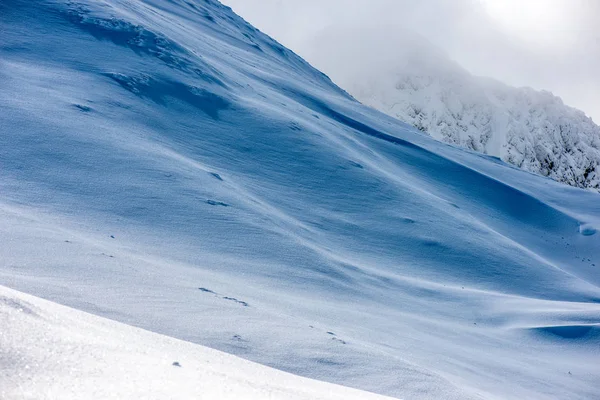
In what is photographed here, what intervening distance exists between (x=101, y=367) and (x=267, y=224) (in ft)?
24.1

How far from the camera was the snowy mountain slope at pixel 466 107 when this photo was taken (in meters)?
106

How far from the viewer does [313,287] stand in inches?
360

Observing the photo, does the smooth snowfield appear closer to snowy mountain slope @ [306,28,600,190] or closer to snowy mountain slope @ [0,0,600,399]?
snowy mountain slope @ [0,0,600,399]

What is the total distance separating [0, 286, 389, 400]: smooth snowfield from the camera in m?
3.00

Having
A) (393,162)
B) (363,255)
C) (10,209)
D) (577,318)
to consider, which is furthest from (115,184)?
(393,162)

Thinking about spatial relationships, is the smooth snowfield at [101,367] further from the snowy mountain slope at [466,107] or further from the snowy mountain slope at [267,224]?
the snowy mountain slope at [466,107]

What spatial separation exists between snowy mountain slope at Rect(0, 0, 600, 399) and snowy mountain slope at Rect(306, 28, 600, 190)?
3572 inches

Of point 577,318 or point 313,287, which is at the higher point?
point 577,318

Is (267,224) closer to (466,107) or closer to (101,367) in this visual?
(101,367)

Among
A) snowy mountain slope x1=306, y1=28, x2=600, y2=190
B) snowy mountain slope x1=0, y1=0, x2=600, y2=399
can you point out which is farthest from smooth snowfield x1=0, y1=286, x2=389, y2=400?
snowy mountain slope x1=306, y1=28, x2=600, y2=190

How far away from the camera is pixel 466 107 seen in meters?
118

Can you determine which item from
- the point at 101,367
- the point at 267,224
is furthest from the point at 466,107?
the point at 101,367

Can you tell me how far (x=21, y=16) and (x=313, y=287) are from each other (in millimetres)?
10795

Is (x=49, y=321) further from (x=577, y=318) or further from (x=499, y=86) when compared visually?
(x=499, y=86)
